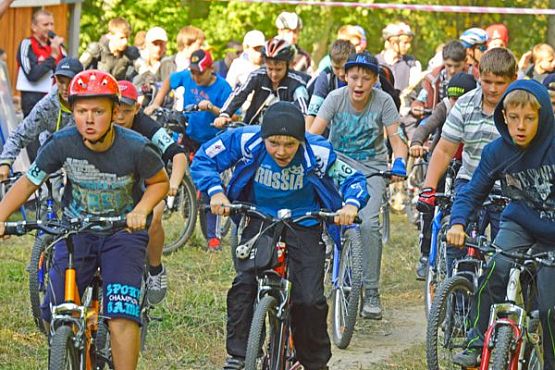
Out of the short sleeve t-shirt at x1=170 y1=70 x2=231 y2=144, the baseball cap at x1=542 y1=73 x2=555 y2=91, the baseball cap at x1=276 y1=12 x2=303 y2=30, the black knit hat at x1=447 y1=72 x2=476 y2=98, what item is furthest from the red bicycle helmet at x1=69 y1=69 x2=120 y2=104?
the baseball cap at x1=276 y1=12 x2=303 y2=30

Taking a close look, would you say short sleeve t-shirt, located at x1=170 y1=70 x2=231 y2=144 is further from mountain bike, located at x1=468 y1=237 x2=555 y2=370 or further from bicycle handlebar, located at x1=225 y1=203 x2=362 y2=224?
mountain bike, located at x1=468 y1=237 x2=555 y2=370

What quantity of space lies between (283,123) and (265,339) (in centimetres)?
Answer: 114

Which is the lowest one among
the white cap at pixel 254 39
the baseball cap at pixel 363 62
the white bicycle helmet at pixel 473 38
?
the baseball cap at pixel 363 62

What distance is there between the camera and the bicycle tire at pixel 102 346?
24.2 ft

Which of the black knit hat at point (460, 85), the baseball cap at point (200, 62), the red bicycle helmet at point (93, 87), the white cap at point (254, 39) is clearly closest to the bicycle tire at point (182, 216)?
the baseball cap at point (200, 62)

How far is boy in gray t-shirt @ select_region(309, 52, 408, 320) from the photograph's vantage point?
10.5 meters

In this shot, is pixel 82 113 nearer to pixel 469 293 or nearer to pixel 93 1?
pixel 469 293

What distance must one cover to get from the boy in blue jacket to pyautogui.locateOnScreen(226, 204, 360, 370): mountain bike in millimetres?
78

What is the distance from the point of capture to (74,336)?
6812 mm

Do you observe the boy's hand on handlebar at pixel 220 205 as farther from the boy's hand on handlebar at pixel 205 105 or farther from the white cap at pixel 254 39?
the white cap at pixel 254 39

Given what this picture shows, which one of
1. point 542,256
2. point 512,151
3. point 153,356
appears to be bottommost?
point 153,356

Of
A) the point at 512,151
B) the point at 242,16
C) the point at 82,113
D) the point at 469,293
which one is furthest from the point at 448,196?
the point at 242,16

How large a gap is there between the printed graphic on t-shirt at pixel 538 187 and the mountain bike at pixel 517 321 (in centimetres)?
24

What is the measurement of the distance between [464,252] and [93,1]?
21.7 meters
